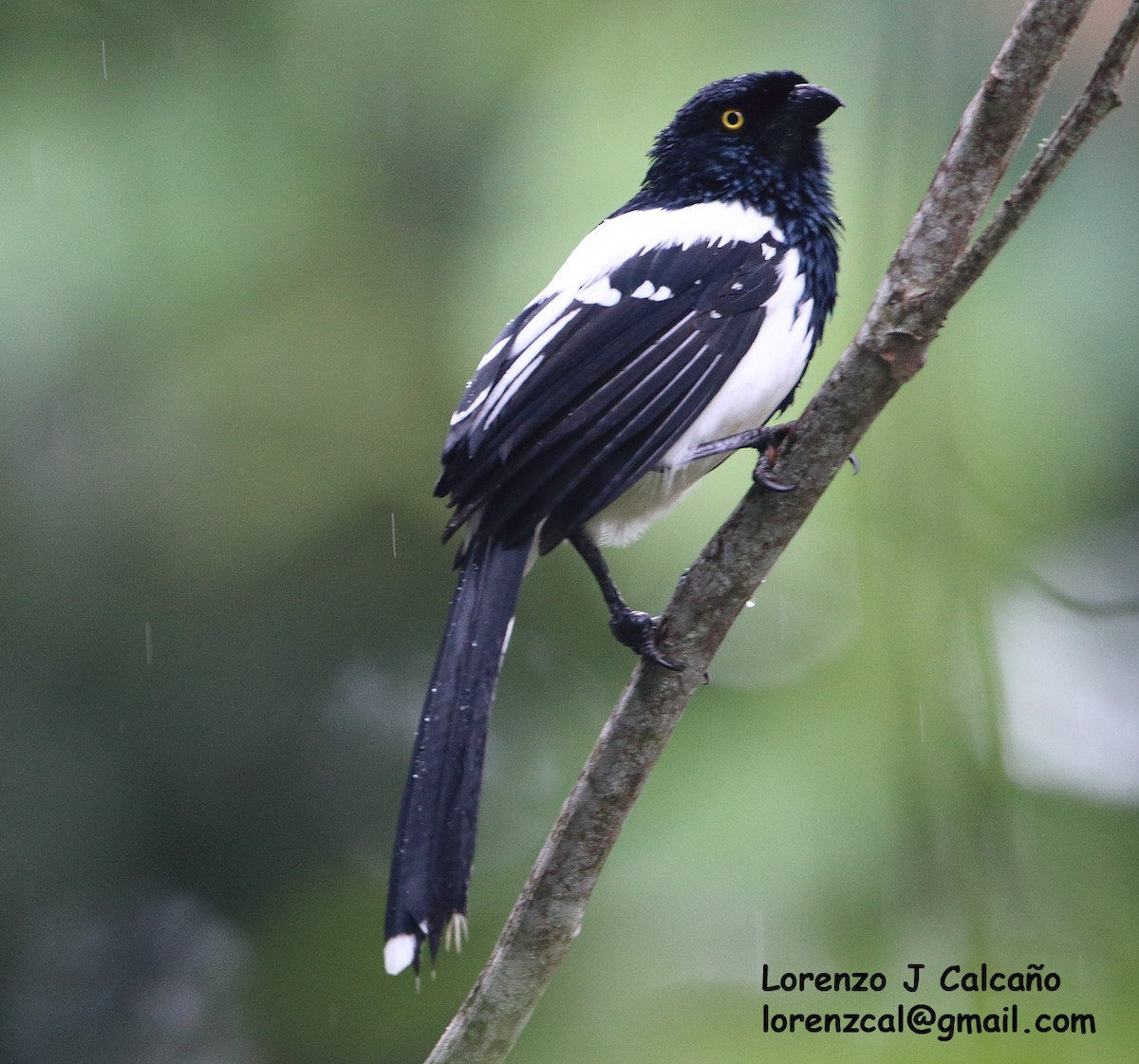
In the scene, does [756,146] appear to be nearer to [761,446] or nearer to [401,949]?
[761,446]

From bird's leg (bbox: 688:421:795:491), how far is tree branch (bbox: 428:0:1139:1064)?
2 centimetres

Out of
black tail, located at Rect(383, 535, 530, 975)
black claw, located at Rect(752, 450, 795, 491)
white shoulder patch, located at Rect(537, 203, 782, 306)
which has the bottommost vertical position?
black tail, located at Rect(383, 535, 530, 975)

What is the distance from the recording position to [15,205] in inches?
119

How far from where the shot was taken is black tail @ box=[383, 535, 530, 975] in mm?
1714

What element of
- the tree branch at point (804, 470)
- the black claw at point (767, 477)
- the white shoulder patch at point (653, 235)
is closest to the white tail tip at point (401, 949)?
the tree branch at point (804, 470)

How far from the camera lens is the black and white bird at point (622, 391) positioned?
1813mm

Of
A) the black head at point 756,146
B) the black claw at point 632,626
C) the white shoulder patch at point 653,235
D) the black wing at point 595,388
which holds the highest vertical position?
the black head at point 756,146

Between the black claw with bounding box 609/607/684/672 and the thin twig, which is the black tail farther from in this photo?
the thin twig

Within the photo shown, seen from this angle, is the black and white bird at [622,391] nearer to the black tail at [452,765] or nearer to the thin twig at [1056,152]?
the black tail at [452,765]

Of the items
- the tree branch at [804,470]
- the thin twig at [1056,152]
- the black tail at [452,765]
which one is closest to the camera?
the thin twig at [1056,152]

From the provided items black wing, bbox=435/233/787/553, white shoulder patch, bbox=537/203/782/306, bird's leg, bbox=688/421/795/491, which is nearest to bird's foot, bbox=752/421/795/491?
bird's leg, bbox=688/421/795/491

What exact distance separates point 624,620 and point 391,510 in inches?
37.4

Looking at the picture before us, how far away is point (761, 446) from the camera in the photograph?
6.48ft

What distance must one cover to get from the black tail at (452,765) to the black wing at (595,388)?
0.10 meters
